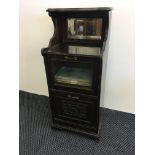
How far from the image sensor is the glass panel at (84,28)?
1687 millimetres

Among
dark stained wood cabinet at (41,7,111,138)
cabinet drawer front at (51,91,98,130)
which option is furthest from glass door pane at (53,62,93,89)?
cabinet drawer front at (51,91,98,130)

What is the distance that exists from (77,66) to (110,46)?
0.47 m

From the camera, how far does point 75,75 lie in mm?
1611

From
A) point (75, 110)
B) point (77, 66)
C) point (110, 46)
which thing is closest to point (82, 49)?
point (77, 66)

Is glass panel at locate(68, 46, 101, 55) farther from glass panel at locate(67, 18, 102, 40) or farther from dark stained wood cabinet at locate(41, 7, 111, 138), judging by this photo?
glass panel at locate(67, 18, 102, 40)

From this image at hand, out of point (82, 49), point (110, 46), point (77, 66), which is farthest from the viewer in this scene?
point (110, 46)

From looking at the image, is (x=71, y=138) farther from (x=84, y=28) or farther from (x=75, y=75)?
(x=84, y=28)

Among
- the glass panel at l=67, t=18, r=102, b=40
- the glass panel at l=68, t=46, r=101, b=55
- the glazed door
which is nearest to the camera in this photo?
the glazed door

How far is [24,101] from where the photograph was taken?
91.4 inches

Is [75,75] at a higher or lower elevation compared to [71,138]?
higher

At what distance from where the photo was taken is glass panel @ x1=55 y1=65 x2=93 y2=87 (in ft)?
5.06

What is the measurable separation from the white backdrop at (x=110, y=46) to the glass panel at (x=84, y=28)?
153 mm
